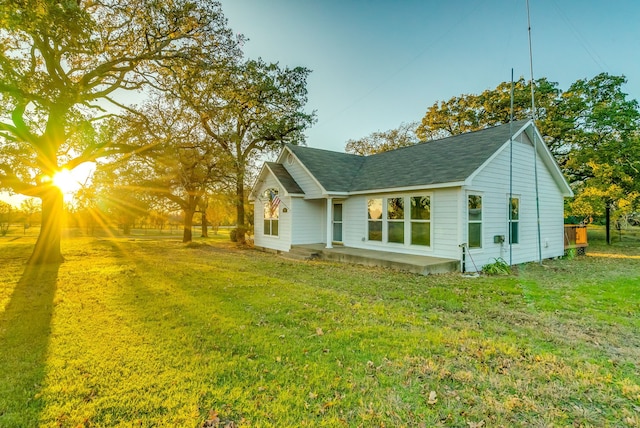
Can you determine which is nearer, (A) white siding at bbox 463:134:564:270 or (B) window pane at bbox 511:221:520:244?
(A) white siding at bbox 463:134:564:270

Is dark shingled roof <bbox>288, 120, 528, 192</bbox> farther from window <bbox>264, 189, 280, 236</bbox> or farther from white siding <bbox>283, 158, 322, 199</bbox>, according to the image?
window <bbox>264, 189, 280, 236</bbox>

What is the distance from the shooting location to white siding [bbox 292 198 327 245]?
14016mm

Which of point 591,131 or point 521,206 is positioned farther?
point 591,131

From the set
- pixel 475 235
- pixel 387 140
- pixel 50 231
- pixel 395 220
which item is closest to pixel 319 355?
pixel 475 235

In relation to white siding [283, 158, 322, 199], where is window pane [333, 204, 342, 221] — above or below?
below

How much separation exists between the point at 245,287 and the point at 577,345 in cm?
610

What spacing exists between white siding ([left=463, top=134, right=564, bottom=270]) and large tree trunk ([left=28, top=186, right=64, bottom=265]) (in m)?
14.5

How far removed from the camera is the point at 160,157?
13.0 m

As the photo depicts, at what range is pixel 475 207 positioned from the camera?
9695mm

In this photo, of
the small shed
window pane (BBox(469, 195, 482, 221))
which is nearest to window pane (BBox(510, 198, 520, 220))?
window pane (BBox(469, 195, 482, 221))

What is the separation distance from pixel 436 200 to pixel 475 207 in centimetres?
120

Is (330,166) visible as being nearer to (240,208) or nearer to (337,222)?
(337,222)

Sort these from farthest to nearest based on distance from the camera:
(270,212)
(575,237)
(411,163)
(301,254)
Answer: (270,212)
(575,237)
(301,254)
(411,163)

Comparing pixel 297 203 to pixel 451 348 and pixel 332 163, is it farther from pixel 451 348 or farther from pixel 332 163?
pixel 451 348
